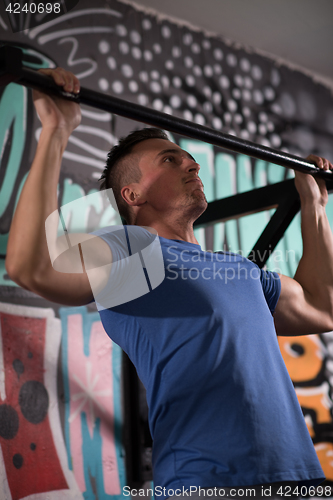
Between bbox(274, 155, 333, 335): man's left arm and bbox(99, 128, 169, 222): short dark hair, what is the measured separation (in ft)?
1.73

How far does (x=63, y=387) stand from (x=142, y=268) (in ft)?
3.17

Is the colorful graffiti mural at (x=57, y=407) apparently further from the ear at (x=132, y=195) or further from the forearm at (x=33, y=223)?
the forearm at (x=33, y=223)

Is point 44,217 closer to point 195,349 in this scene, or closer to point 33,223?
point 33,223

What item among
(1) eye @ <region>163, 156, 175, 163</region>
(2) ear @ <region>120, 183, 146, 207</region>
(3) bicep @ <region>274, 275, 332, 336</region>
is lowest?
(3) bicep @ <region>274, 275, 332, 336</region>

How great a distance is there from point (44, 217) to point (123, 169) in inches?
27.9

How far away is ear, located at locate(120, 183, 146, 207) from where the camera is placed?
1.45m

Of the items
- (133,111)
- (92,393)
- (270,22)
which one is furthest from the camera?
(270,22)

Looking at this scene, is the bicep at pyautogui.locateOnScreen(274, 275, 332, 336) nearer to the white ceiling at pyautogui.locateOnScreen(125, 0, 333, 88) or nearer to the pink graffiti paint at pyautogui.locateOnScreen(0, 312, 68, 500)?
the pink graffiti paint at pyautogui.locateOnScreen(0, 312, 68, 500)

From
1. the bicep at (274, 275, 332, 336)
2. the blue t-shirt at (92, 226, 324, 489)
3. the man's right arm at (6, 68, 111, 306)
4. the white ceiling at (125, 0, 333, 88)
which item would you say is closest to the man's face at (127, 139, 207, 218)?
the blue t-shirt at (92, 226, 324, 489)

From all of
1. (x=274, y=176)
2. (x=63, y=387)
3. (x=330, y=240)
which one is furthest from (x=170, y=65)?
(x=63, y=387)

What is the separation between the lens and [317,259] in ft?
5.07

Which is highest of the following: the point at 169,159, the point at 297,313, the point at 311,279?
the point at 169,159

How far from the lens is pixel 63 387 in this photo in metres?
1.87

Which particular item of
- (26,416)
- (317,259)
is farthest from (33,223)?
(26,416)
